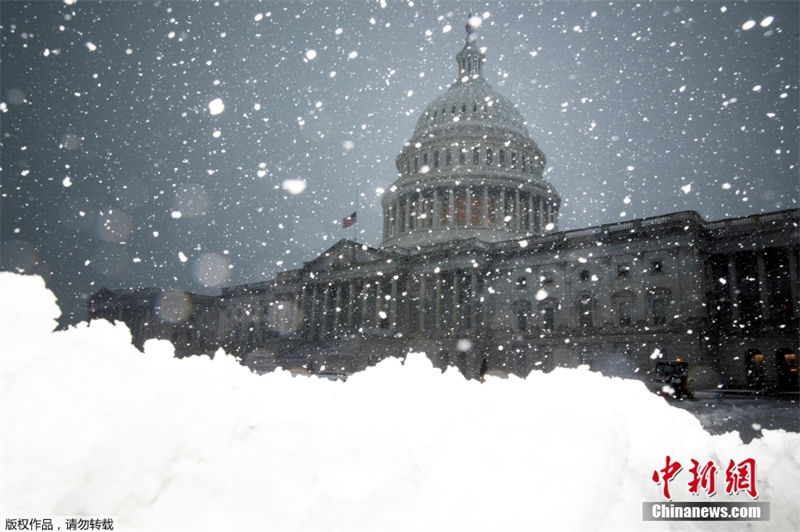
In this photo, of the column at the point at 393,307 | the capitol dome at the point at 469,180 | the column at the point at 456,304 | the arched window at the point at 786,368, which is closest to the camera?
the arched window at the point at 786,368

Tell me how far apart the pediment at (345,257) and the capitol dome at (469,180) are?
6.58 m

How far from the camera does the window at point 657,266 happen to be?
3727 cm

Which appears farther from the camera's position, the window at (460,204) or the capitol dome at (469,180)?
the window at (460,204)

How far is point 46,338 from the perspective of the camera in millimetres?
2824

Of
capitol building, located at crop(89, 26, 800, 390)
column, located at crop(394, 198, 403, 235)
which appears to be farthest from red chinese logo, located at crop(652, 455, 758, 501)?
column, located at crop(394, 198, 403, 235)

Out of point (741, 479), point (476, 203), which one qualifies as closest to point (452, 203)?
point (476, 203)

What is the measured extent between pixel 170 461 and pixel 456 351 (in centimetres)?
4369

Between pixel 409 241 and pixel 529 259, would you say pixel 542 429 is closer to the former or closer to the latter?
pixel 529 259

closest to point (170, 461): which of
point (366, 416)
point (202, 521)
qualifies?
point (202, 521)

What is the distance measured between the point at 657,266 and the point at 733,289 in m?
5.28

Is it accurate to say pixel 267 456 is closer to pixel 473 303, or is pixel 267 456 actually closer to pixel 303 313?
pixel 473 303

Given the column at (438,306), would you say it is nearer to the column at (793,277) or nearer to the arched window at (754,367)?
the arched window at (754,367)

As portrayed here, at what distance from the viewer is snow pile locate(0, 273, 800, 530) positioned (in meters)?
2.04

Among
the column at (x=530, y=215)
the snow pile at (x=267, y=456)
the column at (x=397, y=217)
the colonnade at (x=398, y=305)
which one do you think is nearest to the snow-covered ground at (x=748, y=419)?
the snow pile at (x=267, y=456)
